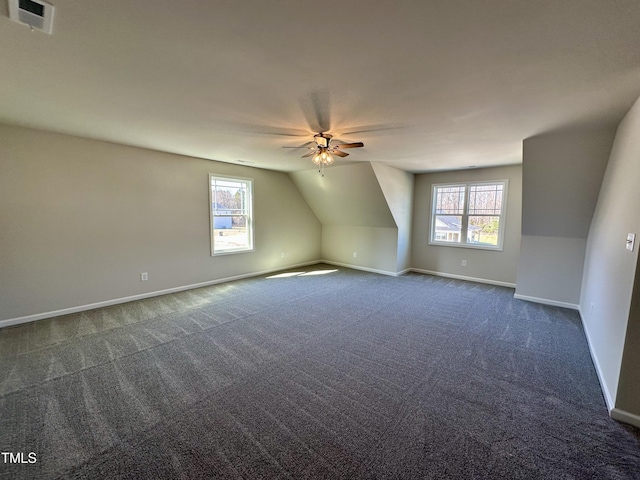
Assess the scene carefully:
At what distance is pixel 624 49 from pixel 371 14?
1.48 m

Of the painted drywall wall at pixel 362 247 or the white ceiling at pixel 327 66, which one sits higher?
the white ceiling at pixel 327 66

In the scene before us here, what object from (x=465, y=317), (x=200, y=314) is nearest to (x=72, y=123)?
(x=200, y=314)

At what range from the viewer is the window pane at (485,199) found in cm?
513

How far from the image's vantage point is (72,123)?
292cm

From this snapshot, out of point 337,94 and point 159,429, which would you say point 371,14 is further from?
point 159,429

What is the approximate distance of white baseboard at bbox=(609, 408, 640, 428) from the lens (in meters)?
1.87

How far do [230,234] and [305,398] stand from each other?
13.1 ft

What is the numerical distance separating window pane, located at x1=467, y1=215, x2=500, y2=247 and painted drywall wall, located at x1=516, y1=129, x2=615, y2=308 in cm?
92

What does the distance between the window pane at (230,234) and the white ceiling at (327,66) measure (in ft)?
7.76

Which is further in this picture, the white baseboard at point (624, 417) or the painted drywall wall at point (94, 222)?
the painted drywall wall at point (94, 222)

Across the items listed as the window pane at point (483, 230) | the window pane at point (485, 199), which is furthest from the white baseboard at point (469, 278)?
the window pane at point (485, 199)

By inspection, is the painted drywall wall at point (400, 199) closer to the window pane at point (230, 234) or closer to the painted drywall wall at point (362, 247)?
the painted drywall wall at point (362, 247)

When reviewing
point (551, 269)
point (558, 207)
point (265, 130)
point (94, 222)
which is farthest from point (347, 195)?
point (94, 222)

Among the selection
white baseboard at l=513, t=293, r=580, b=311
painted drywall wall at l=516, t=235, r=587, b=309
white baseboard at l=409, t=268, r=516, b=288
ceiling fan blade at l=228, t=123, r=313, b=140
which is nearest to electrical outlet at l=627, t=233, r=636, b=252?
painted drywall wall at l=516, t=235, r=587, b=309
